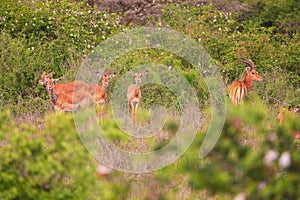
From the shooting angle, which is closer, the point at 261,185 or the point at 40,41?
the point at 261,185

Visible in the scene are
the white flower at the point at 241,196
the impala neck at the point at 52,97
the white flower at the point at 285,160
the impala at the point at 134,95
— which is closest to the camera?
the white flower at the point at 241,196

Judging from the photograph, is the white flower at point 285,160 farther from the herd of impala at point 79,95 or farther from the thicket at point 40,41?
the thicket at point 40,41

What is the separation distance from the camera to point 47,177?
14.3ft

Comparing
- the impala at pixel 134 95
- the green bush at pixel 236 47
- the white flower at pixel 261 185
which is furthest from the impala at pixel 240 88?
the white flower at pixel 261 185

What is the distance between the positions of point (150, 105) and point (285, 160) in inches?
258

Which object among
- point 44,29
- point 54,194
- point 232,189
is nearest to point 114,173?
point 54,194

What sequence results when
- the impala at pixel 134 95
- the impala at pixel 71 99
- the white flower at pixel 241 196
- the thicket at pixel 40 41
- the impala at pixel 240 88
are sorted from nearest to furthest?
the white flower at pixel 241 196, the impala at pixel 71 99, the impala at pixel 134 95, the impala at pixel 240 88, the thicket at pixel 40 41

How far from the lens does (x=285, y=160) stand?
3.78m

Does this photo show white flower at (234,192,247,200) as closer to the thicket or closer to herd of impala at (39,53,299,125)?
herd of impala at (39,53,299,125)

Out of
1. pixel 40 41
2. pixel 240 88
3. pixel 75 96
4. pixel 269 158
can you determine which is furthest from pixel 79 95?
pixel 269 158

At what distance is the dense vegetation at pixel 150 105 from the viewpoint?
394cm

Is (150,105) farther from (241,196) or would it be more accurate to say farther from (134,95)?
(241,196)

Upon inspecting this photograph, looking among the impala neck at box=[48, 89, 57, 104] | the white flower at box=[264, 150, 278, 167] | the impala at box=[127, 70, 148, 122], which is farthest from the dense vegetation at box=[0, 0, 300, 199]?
the impala neck at box=[48, 89, 57, 104]

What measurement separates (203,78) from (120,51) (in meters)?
1.63
